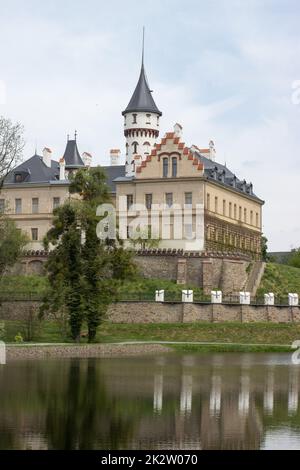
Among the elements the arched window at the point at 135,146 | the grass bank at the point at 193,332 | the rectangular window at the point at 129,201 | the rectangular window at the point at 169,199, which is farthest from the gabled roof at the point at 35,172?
the grass bank at the point at 193,332

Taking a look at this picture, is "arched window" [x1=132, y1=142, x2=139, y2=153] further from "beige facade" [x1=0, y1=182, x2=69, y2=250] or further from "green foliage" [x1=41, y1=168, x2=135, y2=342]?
"green foliage" [x1=41, y1=168, x2=135, y2=342]

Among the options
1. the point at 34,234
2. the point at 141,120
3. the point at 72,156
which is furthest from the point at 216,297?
the point at 141,120

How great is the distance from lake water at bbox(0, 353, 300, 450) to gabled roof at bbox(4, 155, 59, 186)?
4229cm

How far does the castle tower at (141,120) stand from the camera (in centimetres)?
8562

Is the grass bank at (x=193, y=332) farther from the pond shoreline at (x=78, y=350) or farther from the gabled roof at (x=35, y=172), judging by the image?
the gabled roof at (x=35, y=172)

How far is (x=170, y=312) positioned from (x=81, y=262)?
11.7 meters

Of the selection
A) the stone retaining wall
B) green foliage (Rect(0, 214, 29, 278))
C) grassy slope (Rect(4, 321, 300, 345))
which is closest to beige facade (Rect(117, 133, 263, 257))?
the stone retaining wall

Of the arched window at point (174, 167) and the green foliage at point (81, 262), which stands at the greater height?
the arched window at point (174, 167)

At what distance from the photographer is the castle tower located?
8562 centimetres

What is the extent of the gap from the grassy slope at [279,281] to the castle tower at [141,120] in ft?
→ 60.1

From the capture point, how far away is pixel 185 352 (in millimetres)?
46469

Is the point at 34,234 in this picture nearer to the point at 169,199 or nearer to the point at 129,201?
the point at 129,201

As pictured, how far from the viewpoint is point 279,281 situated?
70.1 meters
